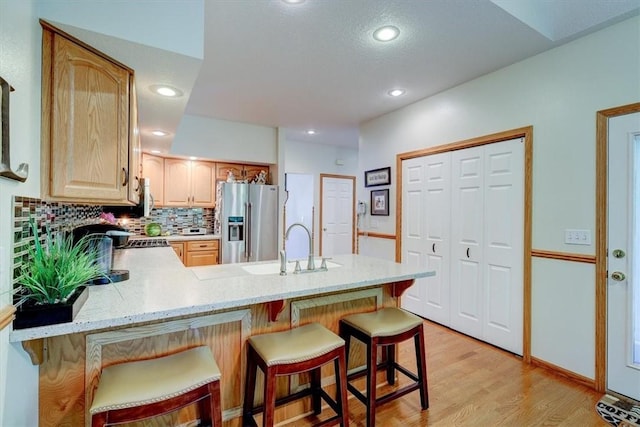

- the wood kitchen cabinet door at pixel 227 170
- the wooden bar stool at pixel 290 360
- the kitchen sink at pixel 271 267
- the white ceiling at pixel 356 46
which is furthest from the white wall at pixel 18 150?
the wood kitchen cabinet door at pixel 227 170

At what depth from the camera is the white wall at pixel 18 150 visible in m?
0.94

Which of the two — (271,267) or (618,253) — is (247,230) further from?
(618,253)

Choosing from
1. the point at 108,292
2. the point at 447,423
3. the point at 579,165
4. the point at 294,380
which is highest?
the point at 579,165

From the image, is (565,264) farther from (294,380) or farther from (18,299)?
(18,299)

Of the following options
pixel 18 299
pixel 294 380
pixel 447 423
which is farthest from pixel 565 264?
pixel 18 299

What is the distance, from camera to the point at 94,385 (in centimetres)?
134

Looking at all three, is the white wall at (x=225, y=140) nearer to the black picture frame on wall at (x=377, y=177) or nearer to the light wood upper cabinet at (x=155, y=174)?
the light wood upper cabinet at (x=155, y=174)

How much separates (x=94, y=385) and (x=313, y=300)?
113 centimetres

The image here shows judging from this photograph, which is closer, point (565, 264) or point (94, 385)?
point (94, 385)

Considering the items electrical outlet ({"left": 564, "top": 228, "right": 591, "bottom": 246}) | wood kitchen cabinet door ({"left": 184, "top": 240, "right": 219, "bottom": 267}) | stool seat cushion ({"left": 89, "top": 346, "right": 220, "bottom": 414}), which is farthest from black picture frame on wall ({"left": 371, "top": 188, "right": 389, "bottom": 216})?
stool seat cushion ({"left": 89, "top": 346, "right": 220, "bottom": 414})

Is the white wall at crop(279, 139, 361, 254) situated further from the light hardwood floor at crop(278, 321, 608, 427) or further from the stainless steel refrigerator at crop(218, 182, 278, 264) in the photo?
the light hardwood floor at crop(278, 321, 608, 427)

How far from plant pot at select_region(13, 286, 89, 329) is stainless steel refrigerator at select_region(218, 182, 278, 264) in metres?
3.41

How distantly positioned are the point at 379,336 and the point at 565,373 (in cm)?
175

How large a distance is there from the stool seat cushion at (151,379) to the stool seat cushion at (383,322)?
0.86 meters
